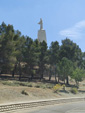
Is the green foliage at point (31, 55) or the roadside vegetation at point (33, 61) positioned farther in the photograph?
the green foliage at point (31, 55)

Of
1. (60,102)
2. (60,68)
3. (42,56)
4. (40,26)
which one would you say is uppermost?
(40,26)

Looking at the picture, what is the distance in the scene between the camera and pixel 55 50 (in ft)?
173

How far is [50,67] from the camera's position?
52094 millimetres

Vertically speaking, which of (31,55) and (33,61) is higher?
(31,55)

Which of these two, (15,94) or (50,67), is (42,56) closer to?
(50,67)

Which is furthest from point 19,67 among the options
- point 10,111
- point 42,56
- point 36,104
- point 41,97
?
point 10,111

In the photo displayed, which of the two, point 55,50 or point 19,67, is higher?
point 55,50

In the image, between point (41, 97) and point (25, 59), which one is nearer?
point (41, 97)

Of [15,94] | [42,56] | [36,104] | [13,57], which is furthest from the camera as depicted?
[42,56]

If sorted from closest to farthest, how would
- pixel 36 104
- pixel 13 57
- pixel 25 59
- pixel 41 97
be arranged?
pixel 36 104, pixel 41 97, pixel 13 57, pixel 25 59

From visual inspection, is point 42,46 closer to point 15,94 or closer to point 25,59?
point 25,59

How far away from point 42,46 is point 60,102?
96.1 ft

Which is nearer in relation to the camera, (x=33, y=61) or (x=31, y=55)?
(x=31, y=55)

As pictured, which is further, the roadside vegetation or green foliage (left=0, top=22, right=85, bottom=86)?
green foliage (left=0, top=22, right=85, bottom=86)
